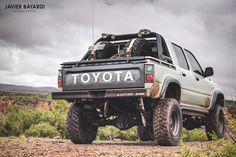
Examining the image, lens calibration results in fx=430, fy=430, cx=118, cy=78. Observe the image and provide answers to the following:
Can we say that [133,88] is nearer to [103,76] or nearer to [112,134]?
[103,76]

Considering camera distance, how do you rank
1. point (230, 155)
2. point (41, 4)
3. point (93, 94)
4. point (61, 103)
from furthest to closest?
point (61, 103) → point (41, 4) → point (93, 94) → point (230, 155)

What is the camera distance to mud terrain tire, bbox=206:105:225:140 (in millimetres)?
9688

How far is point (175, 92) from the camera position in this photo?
7996 millimetres

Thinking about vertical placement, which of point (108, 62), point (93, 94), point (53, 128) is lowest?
point (53, 128)

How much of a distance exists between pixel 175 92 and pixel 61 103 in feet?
28.7

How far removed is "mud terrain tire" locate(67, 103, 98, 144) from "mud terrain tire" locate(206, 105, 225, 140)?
119 inches

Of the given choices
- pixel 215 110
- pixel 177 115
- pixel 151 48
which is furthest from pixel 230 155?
pixel 215 110

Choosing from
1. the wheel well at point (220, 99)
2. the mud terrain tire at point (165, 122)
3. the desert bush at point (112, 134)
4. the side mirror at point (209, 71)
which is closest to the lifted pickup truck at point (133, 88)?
the mud terrain tire at point (165, 122)

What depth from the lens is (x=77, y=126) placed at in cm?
791

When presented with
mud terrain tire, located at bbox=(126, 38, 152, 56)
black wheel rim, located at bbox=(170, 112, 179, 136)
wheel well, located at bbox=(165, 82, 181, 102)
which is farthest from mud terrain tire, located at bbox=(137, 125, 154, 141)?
black wheel rim, located at bbox=(170, 112, 179, 136)

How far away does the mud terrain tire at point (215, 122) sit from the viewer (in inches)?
381

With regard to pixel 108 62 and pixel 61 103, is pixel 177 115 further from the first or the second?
pixel 61 103

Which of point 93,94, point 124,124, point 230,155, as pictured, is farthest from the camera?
point 124,124

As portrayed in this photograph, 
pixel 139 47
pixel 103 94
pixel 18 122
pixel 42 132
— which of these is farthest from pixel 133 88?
pixel 18 122
